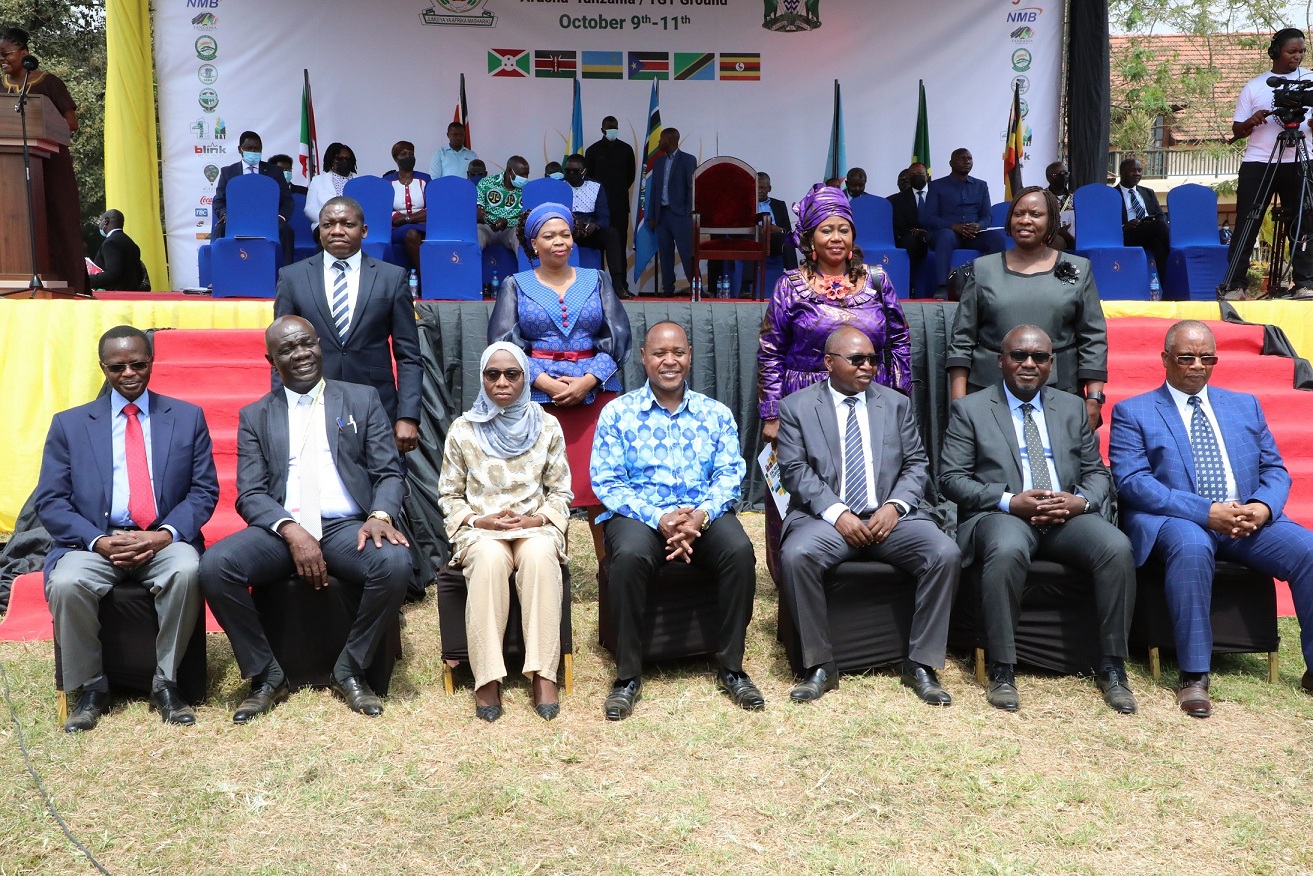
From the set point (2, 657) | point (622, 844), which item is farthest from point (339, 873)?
point (2, 657)

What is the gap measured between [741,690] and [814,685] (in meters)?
0.30

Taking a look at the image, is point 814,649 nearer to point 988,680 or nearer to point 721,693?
point 721,693

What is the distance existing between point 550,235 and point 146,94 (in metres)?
8.16

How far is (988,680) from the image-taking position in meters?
4.27

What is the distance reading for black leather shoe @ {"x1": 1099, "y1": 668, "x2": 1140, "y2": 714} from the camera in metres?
4.05

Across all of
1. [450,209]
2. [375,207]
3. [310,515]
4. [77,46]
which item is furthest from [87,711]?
[77,46]

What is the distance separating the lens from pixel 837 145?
12.2 metres

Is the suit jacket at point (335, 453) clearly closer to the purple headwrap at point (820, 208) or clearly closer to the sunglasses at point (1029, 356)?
the purple headwrap at point (820, 208)

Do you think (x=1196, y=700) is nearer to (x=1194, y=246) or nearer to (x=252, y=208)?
(x=1194, y=246)

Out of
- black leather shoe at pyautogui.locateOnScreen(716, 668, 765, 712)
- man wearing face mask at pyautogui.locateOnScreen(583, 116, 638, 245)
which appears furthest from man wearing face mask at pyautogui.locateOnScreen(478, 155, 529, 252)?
black leather shoe at pyautogui.locateOnScreen(716, 668, 765, 712)

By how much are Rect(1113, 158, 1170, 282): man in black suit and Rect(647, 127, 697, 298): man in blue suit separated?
13.6ft

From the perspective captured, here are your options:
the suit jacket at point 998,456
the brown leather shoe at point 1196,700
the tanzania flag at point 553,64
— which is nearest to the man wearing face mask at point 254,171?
the tanzania flag at point 553,64

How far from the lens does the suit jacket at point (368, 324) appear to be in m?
4.87

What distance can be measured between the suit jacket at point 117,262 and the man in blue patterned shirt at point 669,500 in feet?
24.4
